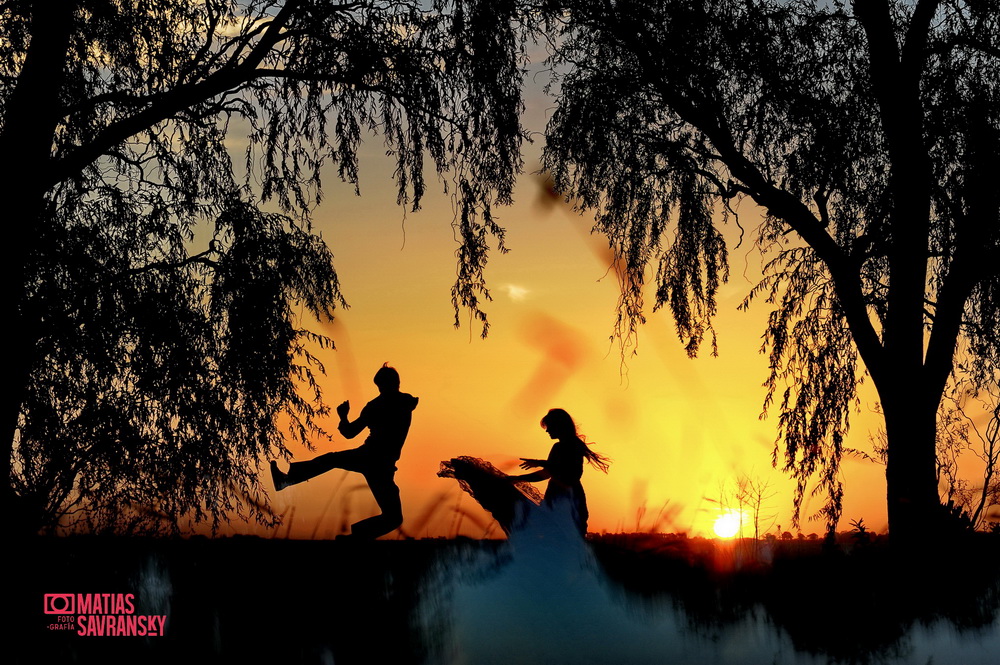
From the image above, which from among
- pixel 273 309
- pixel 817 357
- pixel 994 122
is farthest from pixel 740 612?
pixel 994 122

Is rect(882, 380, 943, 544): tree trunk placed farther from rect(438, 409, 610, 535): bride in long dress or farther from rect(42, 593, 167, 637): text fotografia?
rect(42, 593, 167, 637): text fotografia

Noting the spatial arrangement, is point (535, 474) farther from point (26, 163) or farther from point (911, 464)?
point (26, 163)

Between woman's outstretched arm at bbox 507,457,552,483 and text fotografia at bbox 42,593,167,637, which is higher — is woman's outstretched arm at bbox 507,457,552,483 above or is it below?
above

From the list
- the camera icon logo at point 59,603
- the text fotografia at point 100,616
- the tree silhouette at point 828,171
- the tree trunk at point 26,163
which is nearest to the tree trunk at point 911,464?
the tree silhouette at point 828,171

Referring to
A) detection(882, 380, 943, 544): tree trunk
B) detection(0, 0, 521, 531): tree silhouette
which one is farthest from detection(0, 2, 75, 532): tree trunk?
detection(882, 380, 943, 544): tree trunk

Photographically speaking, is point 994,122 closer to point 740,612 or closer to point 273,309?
point 740,612

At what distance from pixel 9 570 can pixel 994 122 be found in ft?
31.7

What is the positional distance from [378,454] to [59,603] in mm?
2821

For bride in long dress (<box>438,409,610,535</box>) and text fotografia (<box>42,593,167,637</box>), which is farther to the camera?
bride in long dress (<box>438,409,610,535</box>)

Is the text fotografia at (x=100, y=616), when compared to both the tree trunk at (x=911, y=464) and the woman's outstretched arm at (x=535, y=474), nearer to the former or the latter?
the woman's outstretched arm at (x=535, y=474)

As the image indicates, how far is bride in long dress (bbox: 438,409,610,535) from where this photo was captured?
8.00m

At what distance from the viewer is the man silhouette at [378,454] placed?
8.57m

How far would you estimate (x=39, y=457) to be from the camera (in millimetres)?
8289

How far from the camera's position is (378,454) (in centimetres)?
865
